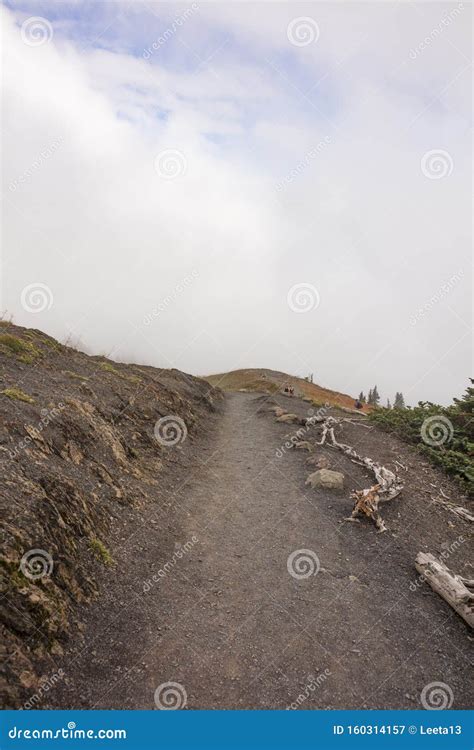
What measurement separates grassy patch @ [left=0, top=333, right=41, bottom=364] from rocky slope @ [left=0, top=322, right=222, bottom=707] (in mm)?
61

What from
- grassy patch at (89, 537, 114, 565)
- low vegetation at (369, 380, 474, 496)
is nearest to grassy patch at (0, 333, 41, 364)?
grassy patch at (89, 537, 114, 565)

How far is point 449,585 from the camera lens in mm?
9703

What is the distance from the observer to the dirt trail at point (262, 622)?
7035 millimetres

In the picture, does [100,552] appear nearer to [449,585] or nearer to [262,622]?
[262,622]

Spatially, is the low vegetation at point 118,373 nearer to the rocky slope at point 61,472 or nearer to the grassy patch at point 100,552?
the rocky slope at point 61,472

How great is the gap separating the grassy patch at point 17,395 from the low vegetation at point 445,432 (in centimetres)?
1690

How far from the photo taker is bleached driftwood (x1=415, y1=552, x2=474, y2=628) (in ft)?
29.9

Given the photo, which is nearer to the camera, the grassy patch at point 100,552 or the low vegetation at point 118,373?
the grassy patch at point 100,552

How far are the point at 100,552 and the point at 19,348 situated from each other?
11318 mm

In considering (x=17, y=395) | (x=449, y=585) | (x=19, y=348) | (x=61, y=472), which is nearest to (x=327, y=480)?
(x=449, y=585)

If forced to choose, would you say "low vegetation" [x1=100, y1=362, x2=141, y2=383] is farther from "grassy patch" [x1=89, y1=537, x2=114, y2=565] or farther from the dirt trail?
"grassy patch" [x1=89, y1=537, x2=114, y2=565]

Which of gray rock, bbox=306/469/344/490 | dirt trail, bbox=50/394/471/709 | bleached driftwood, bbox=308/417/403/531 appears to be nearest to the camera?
dirt trail, bbox=50/394/471/709

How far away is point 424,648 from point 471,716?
4.33 feet

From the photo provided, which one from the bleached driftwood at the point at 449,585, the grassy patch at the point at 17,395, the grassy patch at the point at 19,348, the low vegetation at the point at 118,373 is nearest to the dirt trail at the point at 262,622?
the bleached driftwood at the point at 449,585
